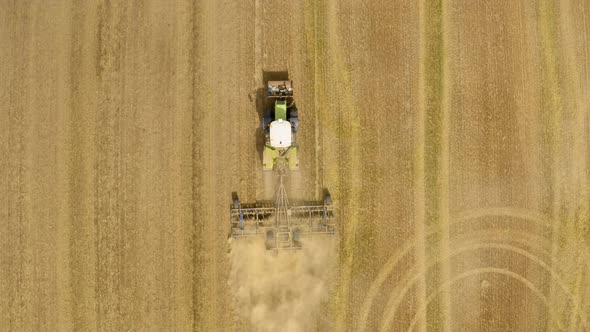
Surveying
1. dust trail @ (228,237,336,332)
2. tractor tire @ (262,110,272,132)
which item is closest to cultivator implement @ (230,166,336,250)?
dust trail @ (228,237,336,332)

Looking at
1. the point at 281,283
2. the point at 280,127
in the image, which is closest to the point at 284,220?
the point at 281,283

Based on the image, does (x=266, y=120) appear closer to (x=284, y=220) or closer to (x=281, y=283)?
(x=284, y=220)

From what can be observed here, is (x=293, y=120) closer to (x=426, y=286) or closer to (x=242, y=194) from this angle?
(x=242, y=194)

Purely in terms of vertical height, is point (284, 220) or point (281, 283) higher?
point (284, 220)

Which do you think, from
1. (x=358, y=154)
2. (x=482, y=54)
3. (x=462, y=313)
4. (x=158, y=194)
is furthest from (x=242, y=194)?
(x=482, y=54)

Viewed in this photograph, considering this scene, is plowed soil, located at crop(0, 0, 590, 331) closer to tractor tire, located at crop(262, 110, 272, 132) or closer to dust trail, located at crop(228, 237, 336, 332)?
dust trail, located at crop(228, 237, 336, 332)

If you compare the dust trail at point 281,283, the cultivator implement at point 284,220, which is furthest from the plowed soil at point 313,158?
the cultivator implement at point 284,220
